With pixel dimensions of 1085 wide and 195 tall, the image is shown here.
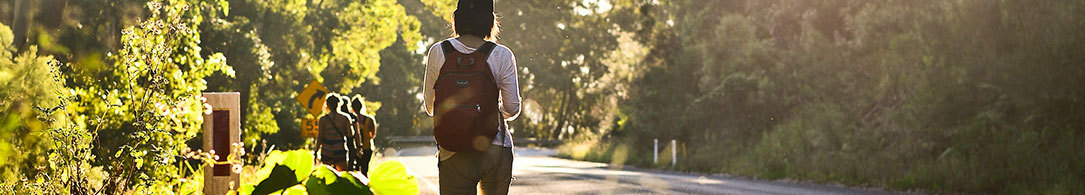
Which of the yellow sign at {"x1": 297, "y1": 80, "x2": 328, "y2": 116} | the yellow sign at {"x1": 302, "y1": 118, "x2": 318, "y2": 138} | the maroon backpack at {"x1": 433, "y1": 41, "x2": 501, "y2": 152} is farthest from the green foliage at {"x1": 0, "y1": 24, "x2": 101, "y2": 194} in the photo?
the yellow sign at {"x1": 302, "y1": 118, "x2": 318, "y2": 138}

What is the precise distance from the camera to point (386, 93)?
225 feet

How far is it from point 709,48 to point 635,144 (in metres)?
6.99

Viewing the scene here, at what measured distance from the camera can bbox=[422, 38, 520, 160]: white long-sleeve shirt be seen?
464 cm

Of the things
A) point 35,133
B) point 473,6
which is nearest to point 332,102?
point 35,133

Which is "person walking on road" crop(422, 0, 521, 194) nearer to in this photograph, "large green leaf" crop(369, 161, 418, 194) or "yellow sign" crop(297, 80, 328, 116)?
"large green leaf" crop(369, 161, 418, 194)

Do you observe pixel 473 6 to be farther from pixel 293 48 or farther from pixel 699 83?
pixel 699 83

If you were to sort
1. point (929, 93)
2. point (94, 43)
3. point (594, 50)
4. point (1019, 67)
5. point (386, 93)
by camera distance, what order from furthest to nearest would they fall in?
1. point (386, 93)
2. point (594, 50)
3. point (929, 93)
4. point (1019, 67)
5. point (94, 43)

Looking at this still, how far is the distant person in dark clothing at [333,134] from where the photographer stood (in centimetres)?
1302

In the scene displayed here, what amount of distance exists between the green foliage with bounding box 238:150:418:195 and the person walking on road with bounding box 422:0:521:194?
1.59 meters

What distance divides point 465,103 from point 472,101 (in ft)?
0.08

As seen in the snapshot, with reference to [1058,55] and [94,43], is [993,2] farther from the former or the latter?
[94,43]

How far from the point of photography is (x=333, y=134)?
1307 centimetres

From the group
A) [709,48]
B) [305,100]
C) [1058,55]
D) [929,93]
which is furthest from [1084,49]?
[709,48]

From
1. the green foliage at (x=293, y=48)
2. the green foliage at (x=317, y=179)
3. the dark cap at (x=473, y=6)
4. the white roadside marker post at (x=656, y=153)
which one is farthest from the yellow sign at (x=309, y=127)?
the green foliage at (x=317, y=179)
